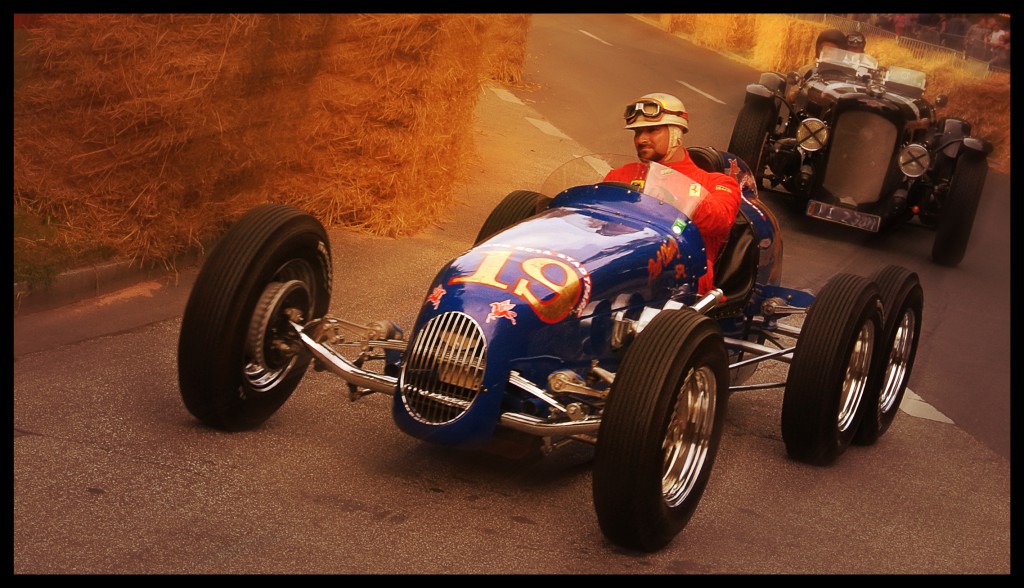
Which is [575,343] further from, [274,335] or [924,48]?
[924,48]

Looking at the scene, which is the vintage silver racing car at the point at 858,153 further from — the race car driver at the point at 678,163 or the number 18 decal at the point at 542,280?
the number 18 decal at the point at 542,280

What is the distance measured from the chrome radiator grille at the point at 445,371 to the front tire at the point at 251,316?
2.37 ft

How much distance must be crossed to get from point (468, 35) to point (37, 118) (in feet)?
12.3

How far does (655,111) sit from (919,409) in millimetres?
2636

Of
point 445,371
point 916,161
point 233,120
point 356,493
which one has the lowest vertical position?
point 356,493

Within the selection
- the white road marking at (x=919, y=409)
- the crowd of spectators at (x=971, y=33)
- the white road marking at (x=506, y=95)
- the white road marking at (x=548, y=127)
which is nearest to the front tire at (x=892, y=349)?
the white road marking at (x=919, y=409)

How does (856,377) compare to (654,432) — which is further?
(856,377)

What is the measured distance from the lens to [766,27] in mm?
14125

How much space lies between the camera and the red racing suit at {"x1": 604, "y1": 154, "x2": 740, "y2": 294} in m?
5.61

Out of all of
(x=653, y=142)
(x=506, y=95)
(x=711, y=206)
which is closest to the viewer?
(x=711, y=206)

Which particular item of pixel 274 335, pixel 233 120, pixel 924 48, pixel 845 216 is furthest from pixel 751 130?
pixel 274 335

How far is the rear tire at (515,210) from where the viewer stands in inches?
234

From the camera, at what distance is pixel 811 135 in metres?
11.9
